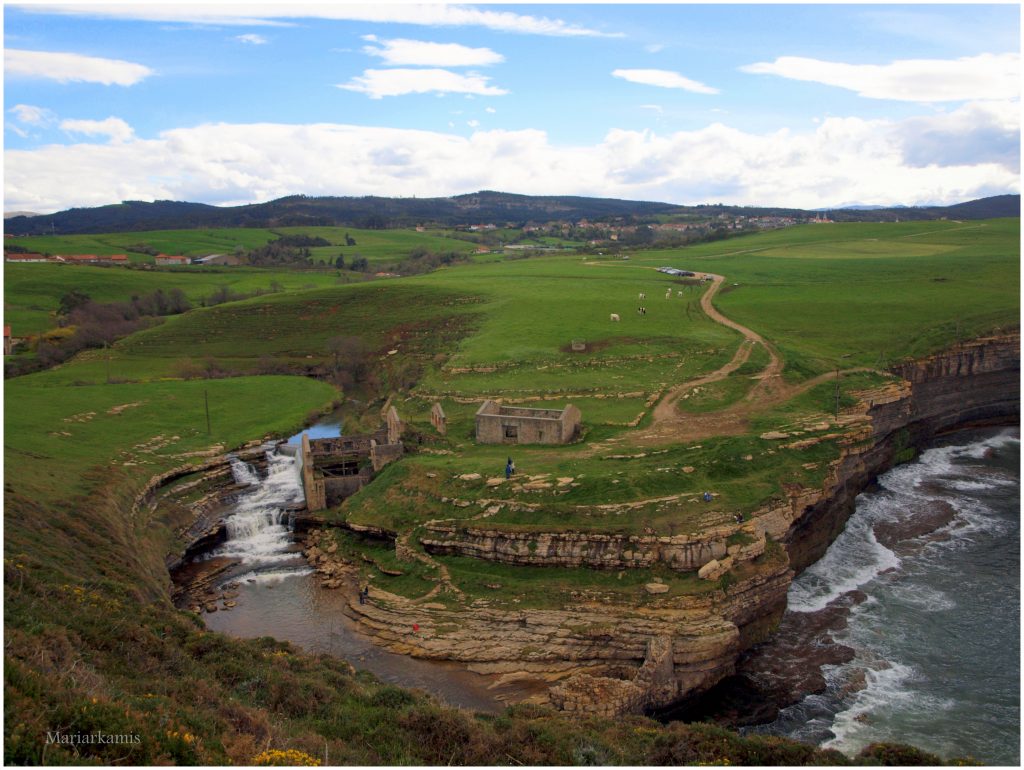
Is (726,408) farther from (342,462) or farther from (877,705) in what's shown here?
(342,462)

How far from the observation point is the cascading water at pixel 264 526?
45.8 m

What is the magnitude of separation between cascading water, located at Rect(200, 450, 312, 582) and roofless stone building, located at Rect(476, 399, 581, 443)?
14.5 m

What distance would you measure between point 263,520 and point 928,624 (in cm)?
4047

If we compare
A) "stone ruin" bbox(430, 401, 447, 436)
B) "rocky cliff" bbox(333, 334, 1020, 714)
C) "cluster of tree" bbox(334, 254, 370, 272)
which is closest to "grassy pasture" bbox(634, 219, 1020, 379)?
"rocky cliff" bbox(333, 334, 1020, 714)

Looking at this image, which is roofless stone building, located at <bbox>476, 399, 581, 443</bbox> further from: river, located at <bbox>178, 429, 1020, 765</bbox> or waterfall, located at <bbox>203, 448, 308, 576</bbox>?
river, located at <bbox>178, 429, 1020, 765</bbox>

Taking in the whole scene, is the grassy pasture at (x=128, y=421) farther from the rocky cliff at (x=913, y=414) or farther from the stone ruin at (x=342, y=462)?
the rocky cliff at (x=913, y=414)

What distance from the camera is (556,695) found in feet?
103

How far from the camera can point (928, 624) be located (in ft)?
125

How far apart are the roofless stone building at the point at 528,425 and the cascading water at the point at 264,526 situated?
14.5m

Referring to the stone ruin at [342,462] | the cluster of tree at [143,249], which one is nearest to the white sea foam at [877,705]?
the stone ruin at [342,462]

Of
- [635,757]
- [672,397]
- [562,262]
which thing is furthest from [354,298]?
[635,757]

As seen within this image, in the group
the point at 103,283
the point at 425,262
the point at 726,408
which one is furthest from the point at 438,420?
the point at 425,262

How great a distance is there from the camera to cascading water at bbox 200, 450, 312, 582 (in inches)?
1802

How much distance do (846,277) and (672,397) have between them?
6277 centimetres
